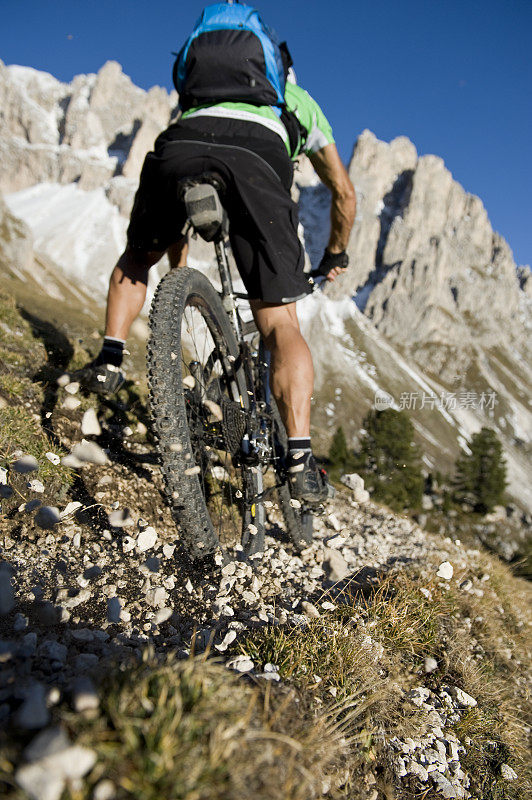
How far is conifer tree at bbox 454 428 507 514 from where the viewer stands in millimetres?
55719

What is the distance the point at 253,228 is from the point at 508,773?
11.9ft

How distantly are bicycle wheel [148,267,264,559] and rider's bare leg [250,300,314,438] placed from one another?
1.36 feet

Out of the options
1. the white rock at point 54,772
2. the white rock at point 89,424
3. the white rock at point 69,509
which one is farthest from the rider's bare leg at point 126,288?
the white rock at point 54,772

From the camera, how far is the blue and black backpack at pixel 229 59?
3.05 m

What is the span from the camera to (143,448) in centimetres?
455

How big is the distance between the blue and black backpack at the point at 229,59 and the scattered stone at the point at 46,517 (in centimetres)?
313

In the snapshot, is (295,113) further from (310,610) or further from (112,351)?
(310,610)

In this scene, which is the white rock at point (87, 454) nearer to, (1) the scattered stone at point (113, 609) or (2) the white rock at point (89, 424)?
(2) the white rock at point (89, 424)

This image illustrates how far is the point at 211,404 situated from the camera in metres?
3.32

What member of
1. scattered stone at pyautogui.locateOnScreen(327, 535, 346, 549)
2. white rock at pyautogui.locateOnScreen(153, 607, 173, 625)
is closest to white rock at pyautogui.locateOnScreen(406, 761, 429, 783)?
white rock at pyautogui.locateOnScreen(153, 607, 173, 625)

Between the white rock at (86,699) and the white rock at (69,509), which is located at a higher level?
the white rock at (86,699)

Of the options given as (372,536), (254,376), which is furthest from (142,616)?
(372,536)

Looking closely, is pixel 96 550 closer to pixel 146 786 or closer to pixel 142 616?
pixel 142 616

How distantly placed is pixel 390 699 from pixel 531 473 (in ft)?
537
